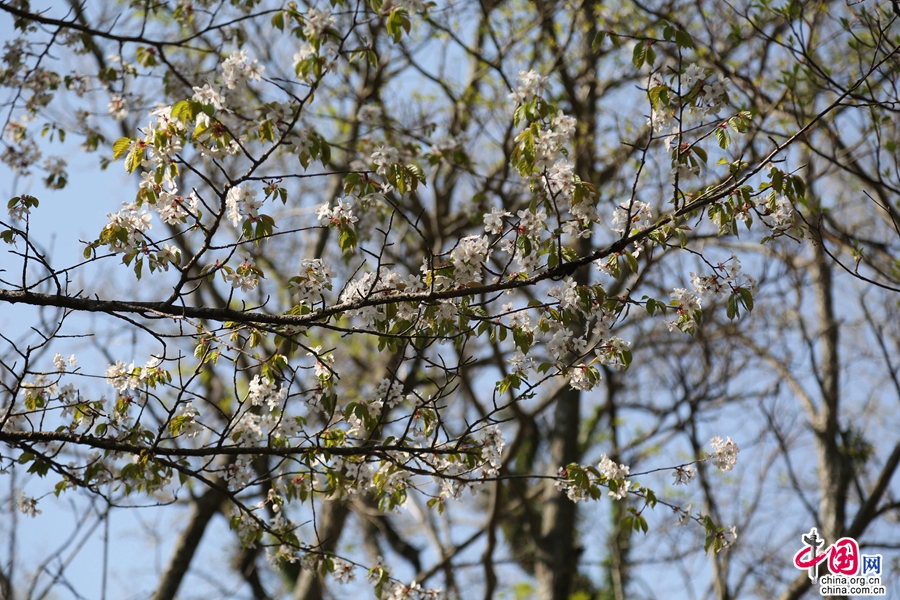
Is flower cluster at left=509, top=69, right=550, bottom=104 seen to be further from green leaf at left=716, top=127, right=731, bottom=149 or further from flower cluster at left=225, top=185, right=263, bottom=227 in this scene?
flower cluster at left=225, top=185, right=263, bottom=227


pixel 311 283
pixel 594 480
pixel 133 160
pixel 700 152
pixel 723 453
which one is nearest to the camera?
pixel 133 160

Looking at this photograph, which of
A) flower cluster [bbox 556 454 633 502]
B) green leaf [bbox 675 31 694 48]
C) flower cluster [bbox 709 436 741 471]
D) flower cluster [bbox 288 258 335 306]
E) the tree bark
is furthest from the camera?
the tree bark

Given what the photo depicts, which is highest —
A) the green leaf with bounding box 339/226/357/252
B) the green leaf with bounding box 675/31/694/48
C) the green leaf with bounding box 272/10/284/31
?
the green leaf with bounding box 272/10/284/31

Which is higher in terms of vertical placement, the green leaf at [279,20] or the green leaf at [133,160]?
the green leaf at [279,20]

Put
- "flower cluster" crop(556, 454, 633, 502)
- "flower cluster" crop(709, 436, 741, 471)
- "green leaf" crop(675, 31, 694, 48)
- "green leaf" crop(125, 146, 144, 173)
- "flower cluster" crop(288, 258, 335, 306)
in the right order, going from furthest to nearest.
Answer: "flower cluster" crop(709, 436, 741, 471)
"flower cluster" crop(556, 454, 633, 502)
"flower cluster" crop(288, 258, 335, 306)
"green leaf" crop(675, 31, 694, 48)
"green leaf" crop(125, 146, 144, 173)

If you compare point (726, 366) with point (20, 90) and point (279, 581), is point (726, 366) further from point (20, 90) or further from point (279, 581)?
point (279, 581)

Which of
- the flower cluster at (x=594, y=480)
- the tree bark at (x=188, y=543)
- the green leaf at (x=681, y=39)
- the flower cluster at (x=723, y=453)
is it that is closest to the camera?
the green leaf at (x=681, y=39)

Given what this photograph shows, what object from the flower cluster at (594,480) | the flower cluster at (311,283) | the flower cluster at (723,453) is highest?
the flower cluster at (311,283)

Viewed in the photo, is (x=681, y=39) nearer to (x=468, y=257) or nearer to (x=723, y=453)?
(x=468, y=257)

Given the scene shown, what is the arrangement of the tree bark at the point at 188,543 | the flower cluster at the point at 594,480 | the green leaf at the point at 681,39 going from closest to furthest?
the green leaf at the point at 681,39
the flower cluster at the point at 594,480
the tree bark at the point at 188,543

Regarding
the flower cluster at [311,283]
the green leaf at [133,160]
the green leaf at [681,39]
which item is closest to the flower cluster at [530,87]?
the green leaf at [681,39]

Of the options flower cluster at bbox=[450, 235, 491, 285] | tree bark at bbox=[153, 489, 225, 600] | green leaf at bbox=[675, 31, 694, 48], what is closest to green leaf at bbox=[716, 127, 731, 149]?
green leaf at bbox=[675, 31, 694, 48]

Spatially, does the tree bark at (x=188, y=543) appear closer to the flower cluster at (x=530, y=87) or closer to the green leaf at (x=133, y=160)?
the green leaf at (x=133, y=160)

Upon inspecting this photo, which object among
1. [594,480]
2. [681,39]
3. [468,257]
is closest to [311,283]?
[468,257]
